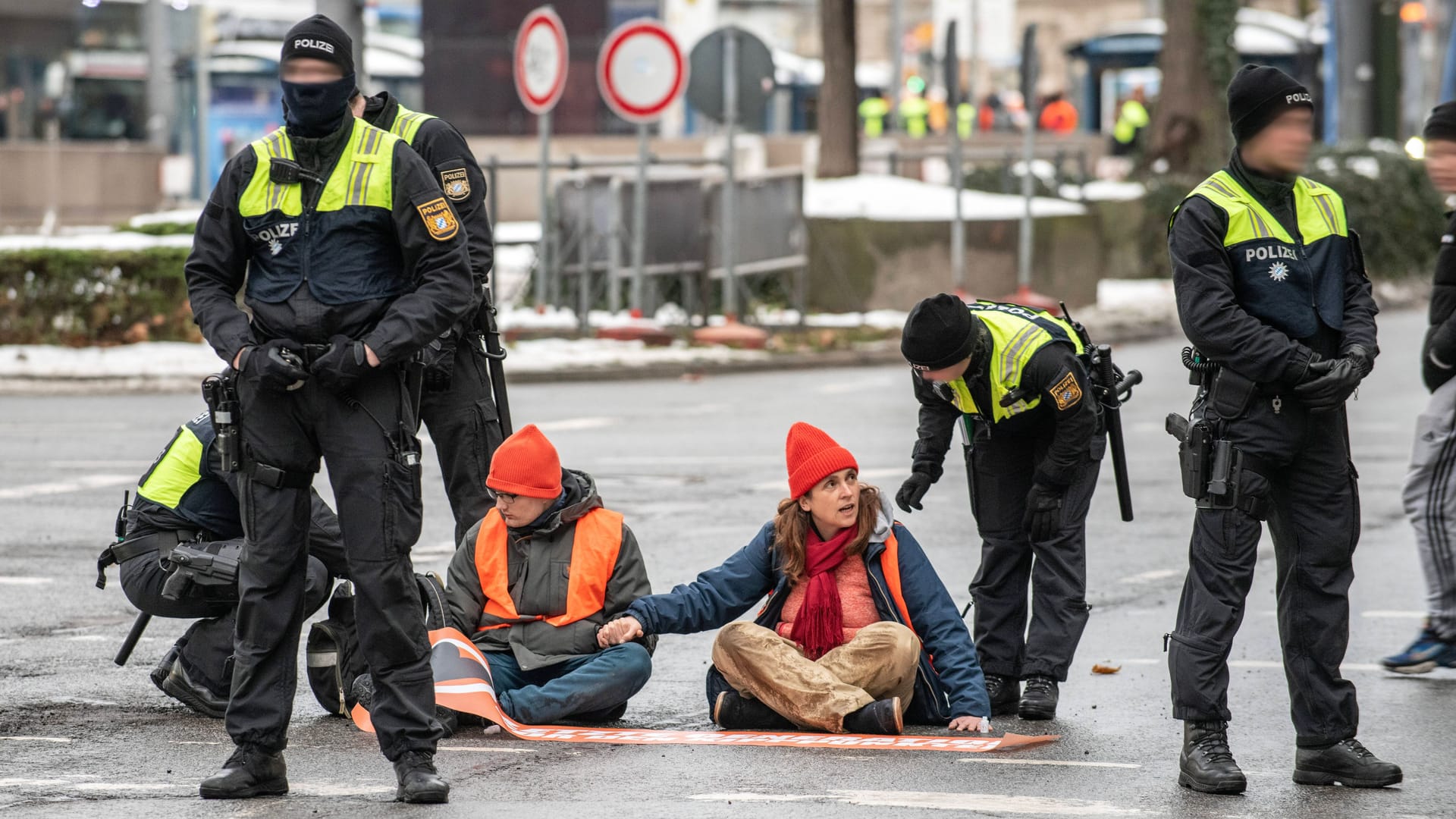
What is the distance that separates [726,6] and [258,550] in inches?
2432

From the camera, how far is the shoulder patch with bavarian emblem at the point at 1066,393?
6363 millimetres

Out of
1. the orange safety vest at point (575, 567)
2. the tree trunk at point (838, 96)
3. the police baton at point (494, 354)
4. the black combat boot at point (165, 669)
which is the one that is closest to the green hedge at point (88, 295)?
the tree trunk at point (838, 96)

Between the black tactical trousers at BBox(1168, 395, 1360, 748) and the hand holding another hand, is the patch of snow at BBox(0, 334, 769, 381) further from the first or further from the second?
the black tactical trousers at BBox(1168, 395, 1360, 748)

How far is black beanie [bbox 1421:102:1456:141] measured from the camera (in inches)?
278

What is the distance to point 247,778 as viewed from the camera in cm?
525

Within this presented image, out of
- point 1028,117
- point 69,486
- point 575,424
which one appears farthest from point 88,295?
point 1028,117

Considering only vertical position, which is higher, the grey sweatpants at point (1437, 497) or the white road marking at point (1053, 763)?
the grey sweatpants at point (1437, 497)

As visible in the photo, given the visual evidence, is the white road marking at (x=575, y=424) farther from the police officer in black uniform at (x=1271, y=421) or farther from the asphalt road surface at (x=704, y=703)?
the police officer in black uniform at (x=1271, y=421)

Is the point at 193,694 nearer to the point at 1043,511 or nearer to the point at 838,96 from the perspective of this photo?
the point at 1043,511

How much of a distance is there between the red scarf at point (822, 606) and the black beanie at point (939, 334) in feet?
1.84

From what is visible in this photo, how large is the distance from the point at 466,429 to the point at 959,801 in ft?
7.92

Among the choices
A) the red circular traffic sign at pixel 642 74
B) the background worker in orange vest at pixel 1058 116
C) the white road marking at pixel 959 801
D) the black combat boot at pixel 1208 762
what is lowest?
the white road marking at pixel 959 801

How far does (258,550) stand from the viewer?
5.21 meters

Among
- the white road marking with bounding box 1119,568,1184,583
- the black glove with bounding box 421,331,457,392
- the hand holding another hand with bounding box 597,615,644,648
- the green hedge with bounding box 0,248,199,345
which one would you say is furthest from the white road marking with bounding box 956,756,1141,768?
the green hedge with bounding box 0,248,199,345
